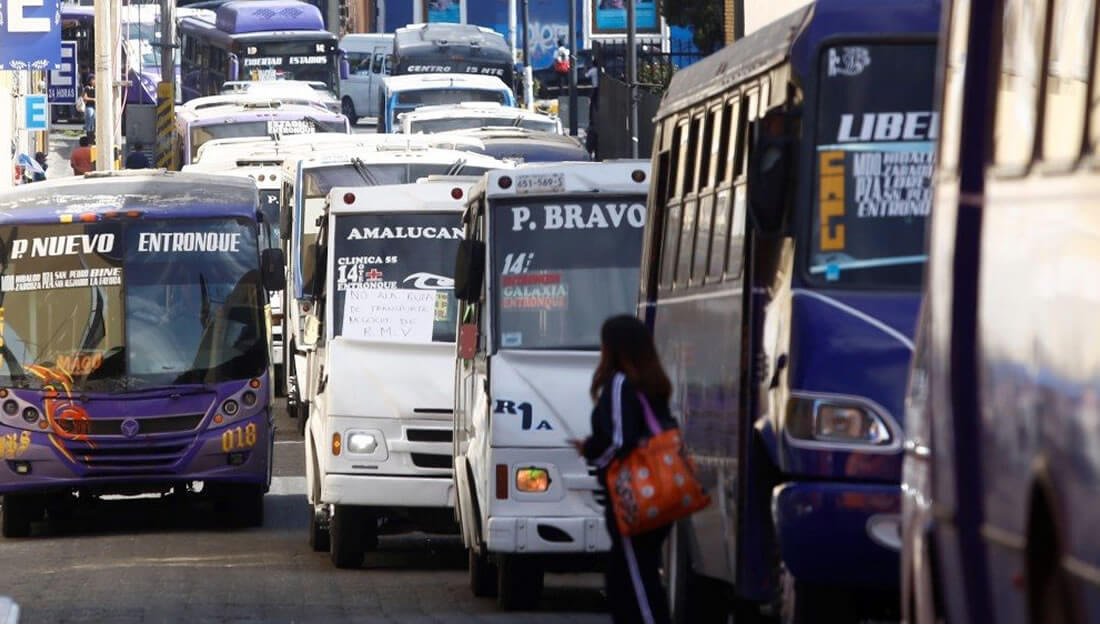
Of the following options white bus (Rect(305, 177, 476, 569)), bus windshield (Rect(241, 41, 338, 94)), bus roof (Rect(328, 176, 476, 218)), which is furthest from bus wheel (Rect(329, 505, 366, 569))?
bus windshield (Rect(241, 41, 338, 94))

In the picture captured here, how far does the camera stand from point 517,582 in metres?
13.9

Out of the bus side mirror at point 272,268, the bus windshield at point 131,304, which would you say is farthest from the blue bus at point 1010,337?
the bus windshield at point 131,304

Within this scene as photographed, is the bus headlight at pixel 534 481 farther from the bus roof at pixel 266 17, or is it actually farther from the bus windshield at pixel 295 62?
the bus roof at pixel 266 17

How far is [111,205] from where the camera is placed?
19812 millimetres

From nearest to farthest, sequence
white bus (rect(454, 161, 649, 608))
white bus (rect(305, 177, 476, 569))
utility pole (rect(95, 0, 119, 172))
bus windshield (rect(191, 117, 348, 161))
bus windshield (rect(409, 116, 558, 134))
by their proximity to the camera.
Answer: white bus (rect(454, 161, 649, 608)) < white bus (rect(305, 177, 476, 569)) < utility pole (rect(95, 0, 119, 172)) < bus windshield (rect(409, 116, 558, 134)) < bus windshield (rect(191, 117, 348, 161))

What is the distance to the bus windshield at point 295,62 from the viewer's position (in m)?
67.5

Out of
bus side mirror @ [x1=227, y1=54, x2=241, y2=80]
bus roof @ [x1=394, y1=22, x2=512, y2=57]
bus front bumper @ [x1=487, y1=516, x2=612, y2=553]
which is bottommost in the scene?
bus front bumper @ [x1=487, y1=516, x2=612, y2=553]

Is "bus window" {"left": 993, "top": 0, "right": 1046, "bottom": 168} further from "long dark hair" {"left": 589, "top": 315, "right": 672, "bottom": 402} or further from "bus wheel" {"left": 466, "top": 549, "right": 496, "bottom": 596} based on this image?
"bus wheel" {"left": 466, "top": 549, "right": 496, "bottom": 596}

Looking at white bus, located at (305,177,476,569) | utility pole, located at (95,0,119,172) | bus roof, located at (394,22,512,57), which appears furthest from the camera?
bus roof, located at (394,22,512,57)

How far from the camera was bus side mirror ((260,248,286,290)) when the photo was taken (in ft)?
63.5

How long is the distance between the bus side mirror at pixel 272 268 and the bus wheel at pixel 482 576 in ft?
16.9

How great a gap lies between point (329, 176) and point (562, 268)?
1160 cm

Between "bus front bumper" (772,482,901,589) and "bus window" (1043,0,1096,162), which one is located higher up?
"bus window" (1043,0,1096,162)

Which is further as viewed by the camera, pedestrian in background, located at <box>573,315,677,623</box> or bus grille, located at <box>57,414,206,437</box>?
A: bus grille, located at <box>57,414,206,437</box>
